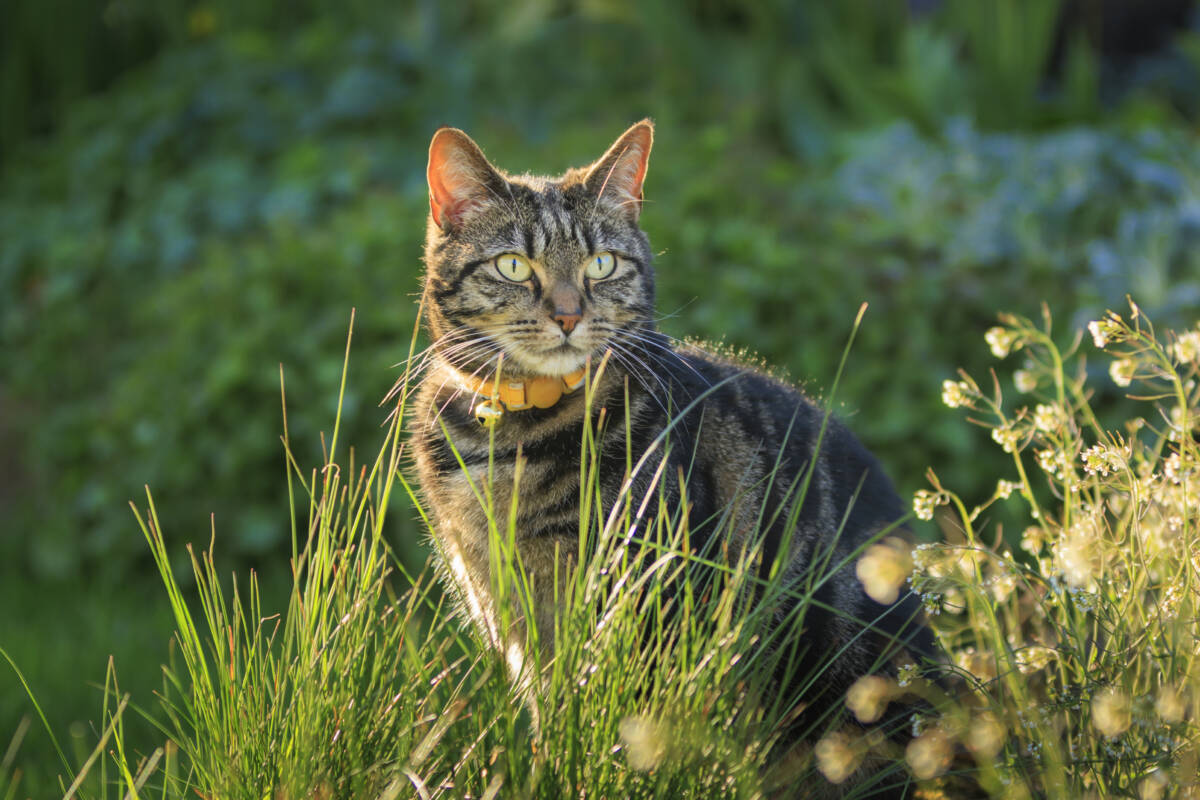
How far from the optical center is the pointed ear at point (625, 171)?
229 centimetres

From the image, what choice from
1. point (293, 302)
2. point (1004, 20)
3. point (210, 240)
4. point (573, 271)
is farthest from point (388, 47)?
point (573, 271)

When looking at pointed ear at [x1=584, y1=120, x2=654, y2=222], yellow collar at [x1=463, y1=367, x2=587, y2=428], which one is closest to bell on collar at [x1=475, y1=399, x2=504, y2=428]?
yellow collar at [x1=463, y1=367, x2=587, y2=428]

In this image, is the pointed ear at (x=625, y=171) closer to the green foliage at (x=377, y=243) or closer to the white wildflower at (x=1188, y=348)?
the white wildflower at (x=1188, y=348)

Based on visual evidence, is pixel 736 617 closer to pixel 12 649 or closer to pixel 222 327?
pixel 12 649

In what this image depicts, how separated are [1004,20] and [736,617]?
4.74 m

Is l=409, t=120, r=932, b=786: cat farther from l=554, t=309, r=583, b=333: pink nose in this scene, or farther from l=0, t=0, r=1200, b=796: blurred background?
l=0, t=0, r=1200, b=796: blurred background

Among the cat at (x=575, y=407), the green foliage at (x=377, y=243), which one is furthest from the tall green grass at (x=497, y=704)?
the green foliage at (x=377, y=243)

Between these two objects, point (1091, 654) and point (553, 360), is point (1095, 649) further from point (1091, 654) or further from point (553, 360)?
point (553, 360)

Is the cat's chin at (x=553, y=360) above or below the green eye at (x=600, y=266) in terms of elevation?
below

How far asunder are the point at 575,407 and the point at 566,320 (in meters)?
0.18

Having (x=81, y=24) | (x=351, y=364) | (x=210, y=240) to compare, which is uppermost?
(x=81, y=24)

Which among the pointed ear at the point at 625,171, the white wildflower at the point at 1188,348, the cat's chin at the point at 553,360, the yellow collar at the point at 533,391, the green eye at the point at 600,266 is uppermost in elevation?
the pointed ear at the point at 625,171

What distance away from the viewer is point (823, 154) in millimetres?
5410

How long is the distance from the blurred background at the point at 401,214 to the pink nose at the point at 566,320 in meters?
0.57
